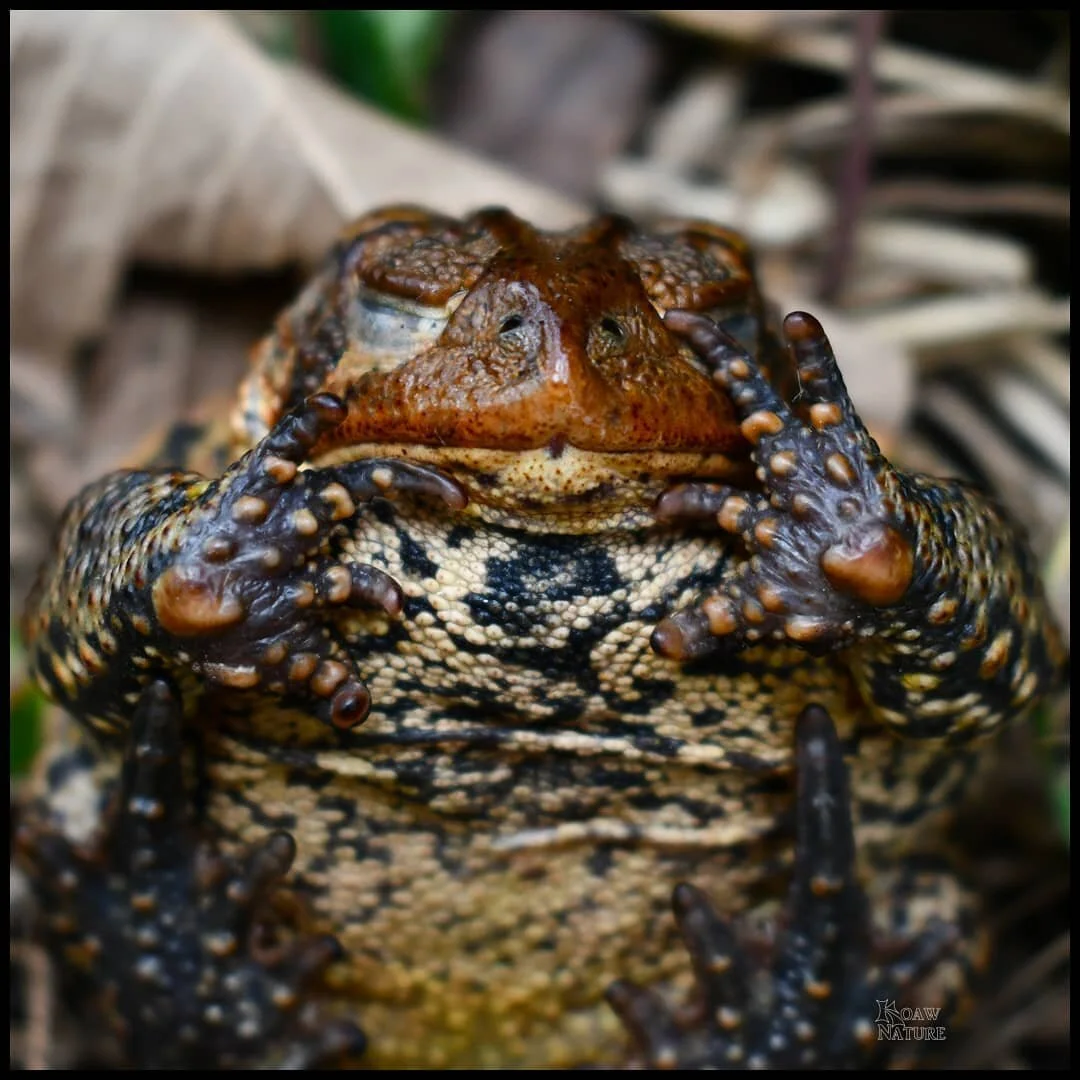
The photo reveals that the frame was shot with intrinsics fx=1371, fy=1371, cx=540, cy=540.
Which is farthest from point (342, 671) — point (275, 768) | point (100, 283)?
point (100, 283)

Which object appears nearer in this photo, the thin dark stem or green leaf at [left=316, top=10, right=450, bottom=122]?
the thin dark stem

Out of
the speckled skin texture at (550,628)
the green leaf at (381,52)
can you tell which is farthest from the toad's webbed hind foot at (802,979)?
the green leaf at (381,52)

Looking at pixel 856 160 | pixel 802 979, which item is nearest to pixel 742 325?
pixel 802 979

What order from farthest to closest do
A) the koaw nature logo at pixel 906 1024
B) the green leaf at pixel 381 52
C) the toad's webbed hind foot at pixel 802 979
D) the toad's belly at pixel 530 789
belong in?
the green leaf at pixel 381 52 < the koaw nature logo at pixel 906 1024 < the toad's webbed hind foot at pixel 802 979 < the toad's belly at pixel 530 789

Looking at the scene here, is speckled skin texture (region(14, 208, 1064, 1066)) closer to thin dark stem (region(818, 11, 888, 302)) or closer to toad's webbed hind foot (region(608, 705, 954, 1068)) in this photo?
toad's webbed hind foot (region(608, 705, 954, 1068))

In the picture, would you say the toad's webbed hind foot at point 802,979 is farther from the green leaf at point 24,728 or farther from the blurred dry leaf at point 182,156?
the blurred dry leaf at point 182,156

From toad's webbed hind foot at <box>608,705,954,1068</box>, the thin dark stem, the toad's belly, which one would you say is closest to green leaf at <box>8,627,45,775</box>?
the toad's belly
